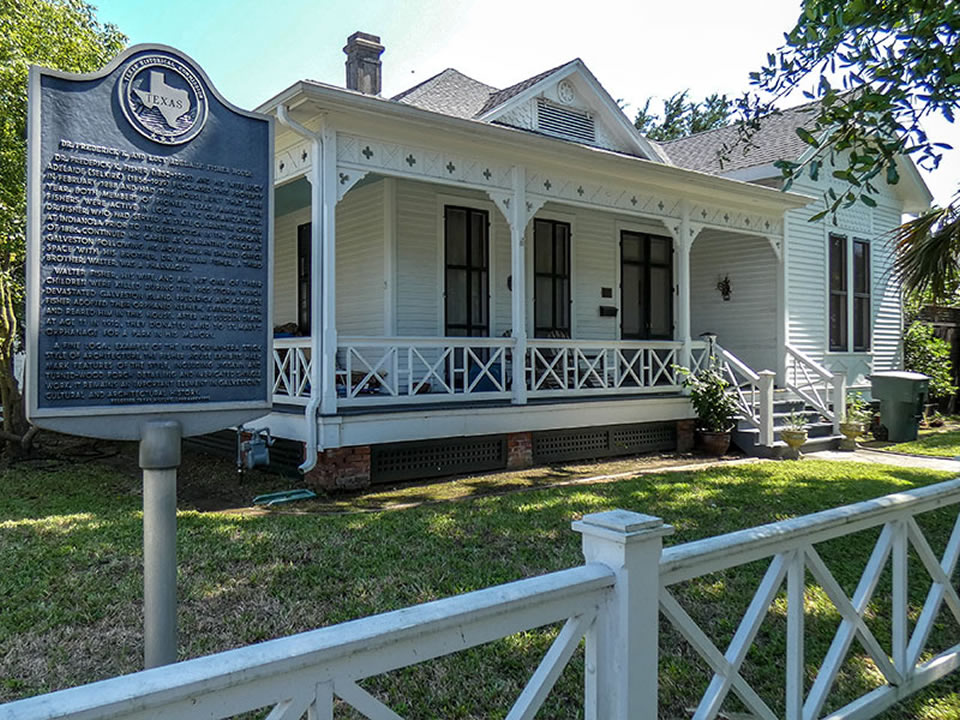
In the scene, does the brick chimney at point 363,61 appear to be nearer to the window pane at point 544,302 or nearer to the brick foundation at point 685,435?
the window pane at point 544,302

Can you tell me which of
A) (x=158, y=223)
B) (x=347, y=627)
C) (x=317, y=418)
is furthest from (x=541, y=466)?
(x=347, y=627)

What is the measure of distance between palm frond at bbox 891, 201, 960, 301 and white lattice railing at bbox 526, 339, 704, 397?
3.94m

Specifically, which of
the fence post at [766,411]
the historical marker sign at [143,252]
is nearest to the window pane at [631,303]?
the fence post at [766,411]

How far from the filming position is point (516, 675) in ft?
11.6

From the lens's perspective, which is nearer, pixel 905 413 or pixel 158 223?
pixel 158 223

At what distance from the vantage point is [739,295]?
46.8ft

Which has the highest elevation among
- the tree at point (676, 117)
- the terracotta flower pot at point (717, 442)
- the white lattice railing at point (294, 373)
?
the tree at point (676, 117)

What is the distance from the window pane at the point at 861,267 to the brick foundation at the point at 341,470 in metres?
12.5

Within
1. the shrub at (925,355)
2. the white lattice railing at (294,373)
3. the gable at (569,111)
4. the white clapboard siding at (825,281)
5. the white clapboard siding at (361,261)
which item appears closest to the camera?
the white lattice railing at (294,373)

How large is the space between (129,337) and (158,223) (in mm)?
453

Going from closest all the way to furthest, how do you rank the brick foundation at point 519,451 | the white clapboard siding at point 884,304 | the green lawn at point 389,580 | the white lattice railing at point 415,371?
1. the green lawn at point 389,580
2. the white lattice railing at point 415,371
3. the brick foundation at point 519,451
4. the white clapboard siding at point 884,304

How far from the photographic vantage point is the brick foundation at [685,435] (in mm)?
11352

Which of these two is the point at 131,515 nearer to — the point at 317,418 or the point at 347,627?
the point at 317,418

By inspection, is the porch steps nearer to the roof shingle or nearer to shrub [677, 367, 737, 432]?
shrub [677, 367, 737, 432]
